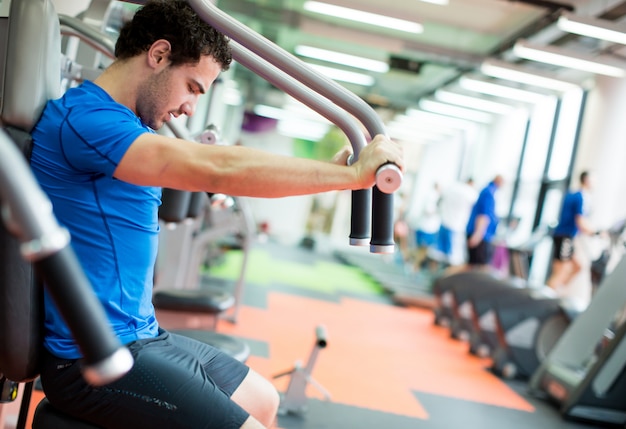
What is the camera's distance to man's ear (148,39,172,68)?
52.1 inches

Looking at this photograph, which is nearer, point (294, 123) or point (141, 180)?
point (141, 180)

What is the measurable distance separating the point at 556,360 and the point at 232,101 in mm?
8493

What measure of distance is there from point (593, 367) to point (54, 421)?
357 cm

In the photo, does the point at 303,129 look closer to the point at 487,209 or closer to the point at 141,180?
the point at 487,209

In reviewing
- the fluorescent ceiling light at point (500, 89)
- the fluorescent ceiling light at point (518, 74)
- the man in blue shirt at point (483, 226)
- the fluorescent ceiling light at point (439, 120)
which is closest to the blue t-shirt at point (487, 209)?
the man in blue shirt at point (483, 226)

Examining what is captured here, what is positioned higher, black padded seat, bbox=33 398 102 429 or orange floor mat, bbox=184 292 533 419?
black padded seat, bbox=33 398 102 429

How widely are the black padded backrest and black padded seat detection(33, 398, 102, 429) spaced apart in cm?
7

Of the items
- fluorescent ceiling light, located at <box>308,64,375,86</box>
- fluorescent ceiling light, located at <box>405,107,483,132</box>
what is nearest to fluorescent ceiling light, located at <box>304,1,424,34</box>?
fluorescent ceiling light, located at <box>308,64,375,86</box>

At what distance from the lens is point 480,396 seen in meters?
4.54

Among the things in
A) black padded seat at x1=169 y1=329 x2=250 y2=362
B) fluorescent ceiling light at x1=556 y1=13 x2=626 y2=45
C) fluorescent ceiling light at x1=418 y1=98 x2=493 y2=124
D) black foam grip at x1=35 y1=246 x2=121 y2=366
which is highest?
fluorescent ceiling light at x1=556 y1=13 x2=626 y2=45

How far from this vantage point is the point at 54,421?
4.19ft

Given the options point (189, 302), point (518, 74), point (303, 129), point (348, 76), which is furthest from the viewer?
point (303, 129)

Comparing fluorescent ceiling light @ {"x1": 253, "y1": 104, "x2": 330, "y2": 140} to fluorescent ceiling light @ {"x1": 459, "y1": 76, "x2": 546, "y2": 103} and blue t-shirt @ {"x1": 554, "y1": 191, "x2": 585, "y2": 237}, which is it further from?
blue t-shirt @ {"x1": 554, "y1": 191, "x2": 585, "y2": 237}

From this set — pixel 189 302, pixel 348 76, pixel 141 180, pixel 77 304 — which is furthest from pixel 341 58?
pixel 77 304
